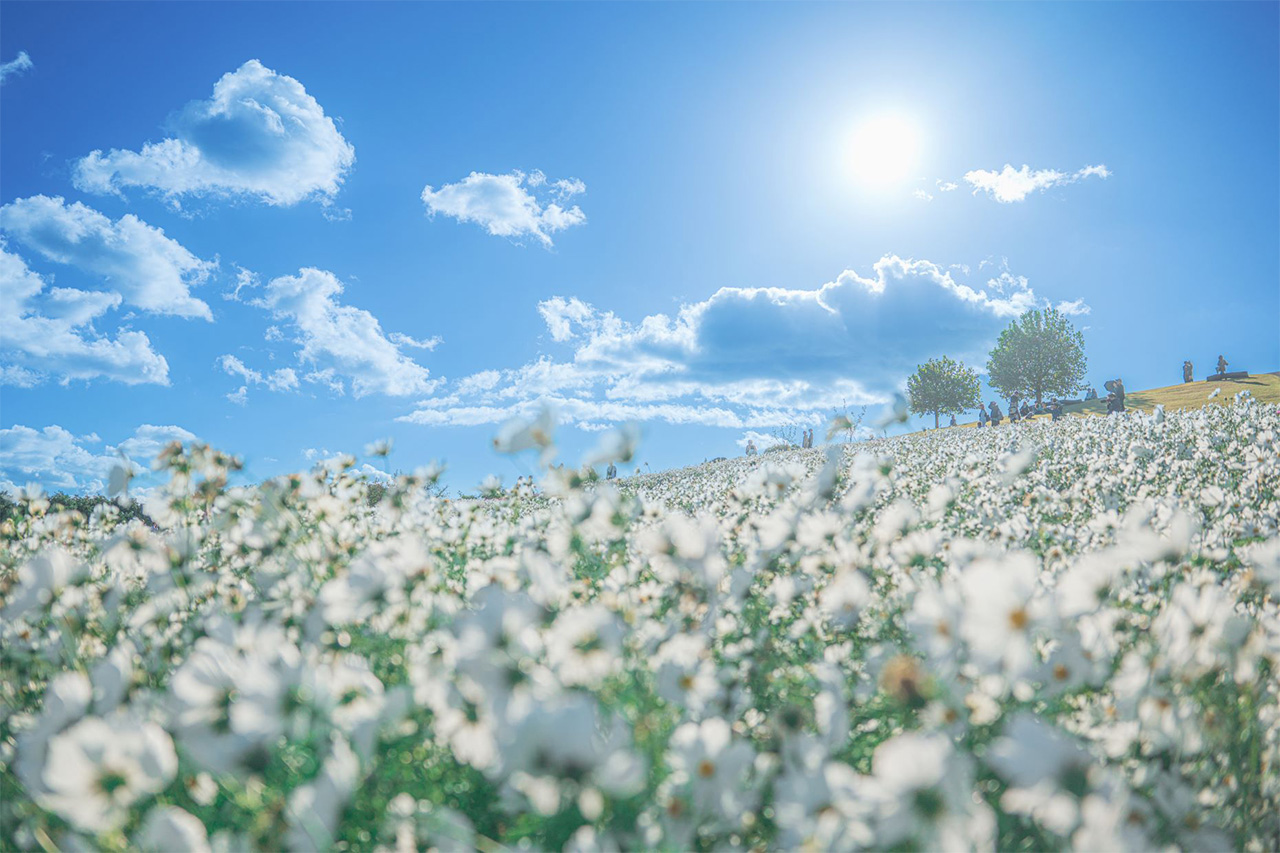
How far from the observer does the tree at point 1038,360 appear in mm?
59438

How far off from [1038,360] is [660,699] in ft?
222

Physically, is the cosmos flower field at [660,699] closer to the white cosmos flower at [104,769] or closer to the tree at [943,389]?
the white cosmos flower at [104,769]

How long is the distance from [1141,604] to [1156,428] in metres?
10.6

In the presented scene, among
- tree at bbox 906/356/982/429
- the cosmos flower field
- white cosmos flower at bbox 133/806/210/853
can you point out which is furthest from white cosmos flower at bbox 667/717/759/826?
tree at bbox 906/356/982/429

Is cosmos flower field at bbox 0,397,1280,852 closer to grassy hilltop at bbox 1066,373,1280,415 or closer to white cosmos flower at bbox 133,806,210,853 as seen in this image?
white cosmos flower at bbox 133,806,210,853

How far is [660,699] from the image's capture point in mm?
2115

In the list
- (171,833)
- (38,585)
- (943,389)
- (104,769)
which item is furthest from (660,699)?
(943,389)

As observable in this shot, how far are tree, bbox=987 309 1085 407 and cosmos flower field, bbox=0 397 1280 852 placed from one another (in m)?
64.7

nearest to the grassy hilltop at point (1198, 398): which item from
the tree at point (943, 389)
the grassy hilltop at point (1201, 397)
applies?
the grassy hilltop at point (1201, 397)

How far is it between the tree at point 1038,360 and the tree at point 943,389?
7.96 ft

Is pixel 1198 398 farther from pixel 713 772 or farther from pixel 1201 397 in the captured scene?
pixel 713 772

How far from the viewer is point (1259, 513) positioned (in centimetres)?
476

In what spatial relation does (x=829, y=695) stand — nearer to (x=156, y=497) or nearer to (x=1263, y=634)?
(x=1263, y=634)

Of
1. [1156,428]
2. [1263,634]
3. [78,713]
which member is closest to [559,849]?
[78,713]
